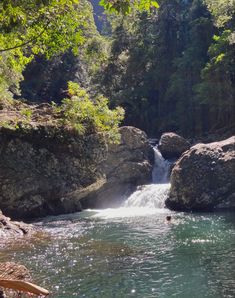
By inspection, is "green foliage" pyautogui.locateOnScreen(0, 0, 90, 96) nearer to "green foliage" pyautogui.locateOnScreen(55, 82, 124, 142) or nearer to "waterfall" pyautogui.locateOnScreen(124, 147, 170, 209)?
"green foliage" pyautogui.locateOnScreen(55, 82, 124, 142)

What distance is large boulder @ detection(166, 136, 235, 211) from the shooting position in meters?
27.2

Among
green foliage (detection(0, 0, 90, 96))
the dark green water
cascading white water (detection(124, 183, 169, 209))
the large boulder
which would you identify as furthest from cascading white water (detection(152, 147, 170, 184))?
green foliage (detection(0, 0, 90, 96))

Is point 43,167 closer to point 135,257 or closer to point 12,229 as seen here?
point 12,229

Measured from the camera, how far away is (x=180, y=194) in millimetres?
27906

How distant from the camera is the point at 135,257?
15.3 meters

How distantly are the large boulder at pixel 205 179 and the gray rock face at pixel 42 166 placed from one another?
640 cm

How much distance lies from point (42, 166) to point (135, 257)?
9.54 metres

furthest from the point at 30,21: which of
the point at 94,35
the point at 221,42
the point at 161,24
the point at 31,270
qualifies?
the point at 161,24

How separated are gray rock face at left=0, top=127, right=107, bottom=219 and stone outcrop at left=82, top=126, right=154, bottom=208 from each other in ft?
25.9

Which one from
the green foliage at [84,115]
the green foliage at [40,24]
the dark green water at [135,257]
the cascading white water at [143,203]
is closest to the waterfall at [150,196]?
the cascading white water at [143,203]

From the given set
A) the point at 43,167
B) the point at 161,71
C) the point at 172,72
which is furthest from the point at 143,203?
the point at 172,72

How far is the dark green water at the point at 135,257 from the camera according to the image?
11.9 m

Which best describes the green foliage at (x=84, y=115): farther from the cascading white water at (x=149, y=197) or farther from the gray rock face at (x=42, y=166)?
the cascading white water at (x=149, y=197)

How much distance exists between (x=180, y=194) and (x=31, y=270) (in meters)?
15.7
